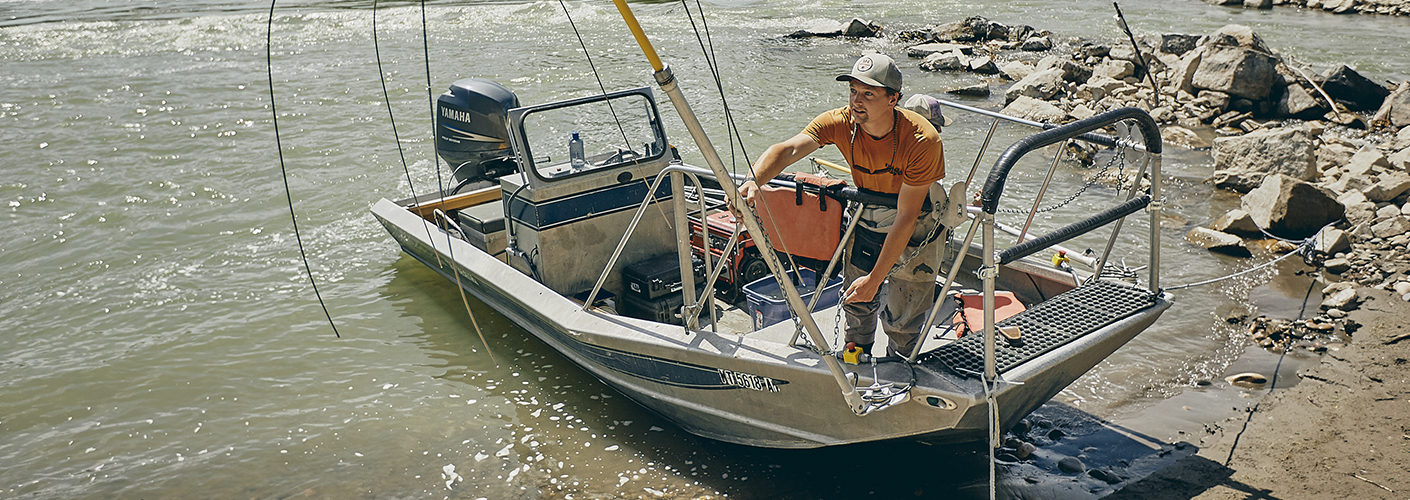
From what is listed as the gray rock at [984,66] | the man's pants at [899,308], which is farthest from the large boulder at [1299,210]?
the gray rock at [984,66]

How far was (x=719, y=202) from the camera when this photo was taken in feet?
19.7

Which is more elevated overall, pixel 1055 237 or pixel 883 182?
pixel 883 182

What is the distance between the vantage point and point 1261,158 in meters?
8.38

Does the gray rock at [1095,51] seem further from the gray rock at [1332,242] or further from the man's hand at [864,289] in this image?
the man's hand at [864,289]

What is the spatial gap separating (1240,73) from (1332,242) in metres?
5.92

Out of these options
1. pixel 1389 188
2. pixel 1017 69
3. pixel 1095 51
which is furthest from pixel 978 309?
pixel 1095 51

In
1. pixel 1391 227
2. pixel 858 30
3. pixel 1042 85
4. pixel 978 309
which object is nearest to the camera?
pixel 978 309

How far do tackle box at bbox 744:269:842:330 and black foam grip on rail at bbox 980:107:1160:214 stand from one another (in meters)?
1.58

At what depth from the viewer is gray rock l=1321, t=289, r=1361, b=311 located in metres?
5.71

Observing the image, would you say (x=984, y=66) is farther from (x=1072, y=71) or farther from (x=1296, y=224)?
(x=1296, y=224)

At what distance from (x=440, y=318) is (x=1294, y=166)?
23.7 feet

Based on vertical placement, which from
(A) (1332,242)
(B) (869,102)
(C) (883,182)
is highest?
(B) (869,102)

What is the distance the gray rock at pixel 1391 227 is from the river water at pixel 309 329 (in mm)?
1101

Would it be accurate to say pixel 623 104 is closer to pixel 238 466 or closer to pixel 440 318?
pixel 440 318
